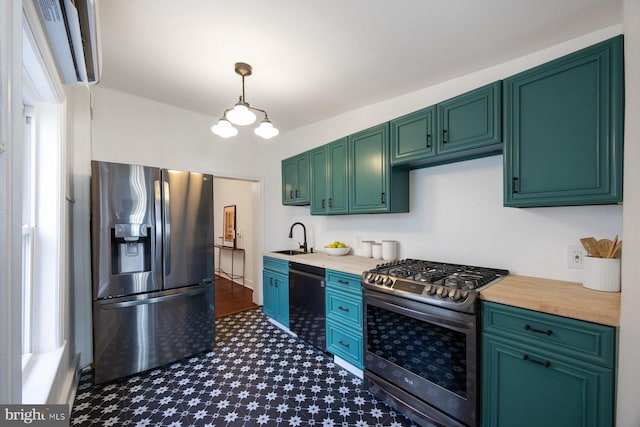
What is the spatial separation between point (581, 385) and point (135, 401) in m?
2.71

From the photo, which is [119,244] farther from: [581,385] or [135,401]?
[581,385]

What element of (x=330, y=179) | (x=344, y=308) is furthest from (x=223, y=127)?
(x=344, y=308)

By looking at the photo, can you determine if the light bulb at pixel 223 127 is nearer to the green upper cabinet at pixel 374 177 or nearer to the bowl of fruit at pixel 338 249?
the green upper cabinet at pixel 374 177

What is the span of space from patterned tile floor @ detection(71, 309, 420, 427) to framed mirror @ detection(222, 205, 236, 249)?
316cm

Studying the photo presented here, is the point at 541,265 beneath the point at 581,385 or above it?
above

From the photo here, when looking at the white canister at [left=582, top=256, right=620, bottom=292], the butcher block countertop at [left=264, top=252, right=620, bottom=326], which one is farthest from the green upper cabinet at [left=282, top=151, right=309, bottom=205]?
the white canister at [left=582, top=256, right=620, bottom=292]

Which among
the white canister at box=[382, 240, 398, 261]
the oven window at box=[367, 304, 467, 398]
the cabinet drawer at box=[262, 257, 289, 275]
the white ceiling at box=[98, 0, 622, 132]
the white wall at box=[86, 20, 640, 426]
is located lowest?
the oven window at box=[367, 304, 467, 398]

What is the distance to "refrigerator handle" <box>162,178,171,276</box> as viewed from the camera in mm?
2338

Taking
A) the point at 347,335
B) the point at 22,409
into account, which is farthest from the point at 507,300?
the point at 22,409

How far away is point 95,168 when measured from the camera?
6.77 ft

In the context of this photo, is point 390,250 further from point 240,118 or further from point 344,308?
point 240,118

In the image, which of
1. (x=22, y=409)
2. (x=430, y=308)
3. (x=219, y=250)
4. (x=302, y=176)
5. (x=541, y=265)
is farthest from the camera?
(x=219, y=250)

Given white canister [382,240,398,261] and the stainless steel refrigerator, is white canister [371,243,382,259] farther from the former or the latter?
the stainless steel refrigerator

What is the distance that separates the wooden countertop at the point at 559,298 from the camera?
1.18 metres
